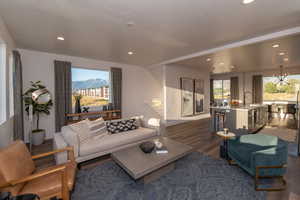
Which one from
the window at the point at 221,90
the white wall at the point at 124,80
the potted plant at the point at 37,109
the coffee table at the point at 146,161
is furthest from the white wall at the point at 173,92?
the potted plant at the point at 37,109

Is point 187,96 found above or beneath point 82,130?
above

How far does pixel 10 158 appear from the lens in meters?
1.44

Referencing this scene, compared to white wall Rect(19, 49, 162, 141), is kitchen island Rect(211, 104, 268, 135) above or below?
below

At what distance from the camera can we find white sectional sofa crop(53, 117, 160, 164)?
90.2 inches

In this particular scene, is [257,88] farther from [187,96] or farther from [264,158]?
[264,158]

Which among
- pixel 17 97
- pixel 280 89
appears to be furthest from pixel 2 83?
pixel 280 89

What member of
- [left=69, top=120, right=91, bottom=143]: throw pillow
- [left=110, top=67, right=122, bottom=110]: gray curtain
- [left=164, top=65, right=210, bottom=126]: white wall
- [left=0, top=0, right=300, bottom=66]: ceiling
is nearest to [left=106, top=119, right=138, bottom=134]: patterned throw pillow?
[left=69, top=120, right=91, bottom=143]: throw pillow

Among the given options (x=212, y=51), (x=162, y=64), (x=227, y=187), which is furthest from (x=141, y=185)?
(x=162, y=64)

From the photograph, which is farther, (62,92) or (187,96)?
(187,96)

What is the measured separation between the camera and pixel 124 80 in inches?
217

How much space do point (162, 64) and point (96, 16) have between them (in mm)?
3685

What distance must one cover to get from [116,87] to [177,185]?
13.3 feet

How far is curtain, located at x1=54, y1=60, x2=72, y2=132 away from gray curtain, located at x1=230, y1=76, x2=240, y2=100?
889 cm

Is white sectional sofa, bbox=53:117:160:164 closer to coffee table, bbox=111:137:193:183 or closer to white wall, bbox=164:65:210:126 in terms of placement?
coffee table, bbox=111:137:193:183
